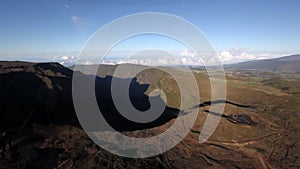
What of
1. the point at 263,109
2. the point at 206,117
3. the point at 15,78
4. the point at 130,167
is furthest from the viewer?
the point at 263,109

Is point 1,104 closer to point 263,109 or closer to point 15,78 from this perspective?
point 15,78

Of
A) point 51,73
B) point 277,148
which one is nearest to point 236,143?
point 277,148

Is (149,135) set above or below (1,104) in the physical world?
below

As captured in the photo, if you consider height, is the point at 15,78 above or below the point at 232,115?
above

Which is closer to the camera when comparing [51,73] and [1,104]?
[1,104]

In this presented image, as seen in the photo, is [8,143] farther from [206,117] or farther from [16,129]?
[206,117]

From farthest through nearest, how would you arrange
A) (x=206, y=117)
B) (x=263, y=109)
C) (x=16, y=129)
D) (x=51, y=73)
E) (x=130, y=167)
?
1. (x=51, y=73)
2. (x=263, y=109)
3. (x=206, y=117)
4. (x=16, y=129)
5. (x=130, y=167)

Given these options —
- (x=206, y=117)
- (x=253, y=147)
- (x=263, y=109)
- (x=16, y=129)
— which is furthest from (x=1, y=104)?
(x=263, y=109)

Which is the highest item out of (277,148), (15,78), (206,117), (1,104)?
(15,78)

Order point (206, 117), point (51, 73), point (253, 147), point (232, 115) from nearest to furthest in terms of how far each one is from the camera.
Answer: point (253, 147) → point (206, 117) → point (232, 115) → point (51, 73)
